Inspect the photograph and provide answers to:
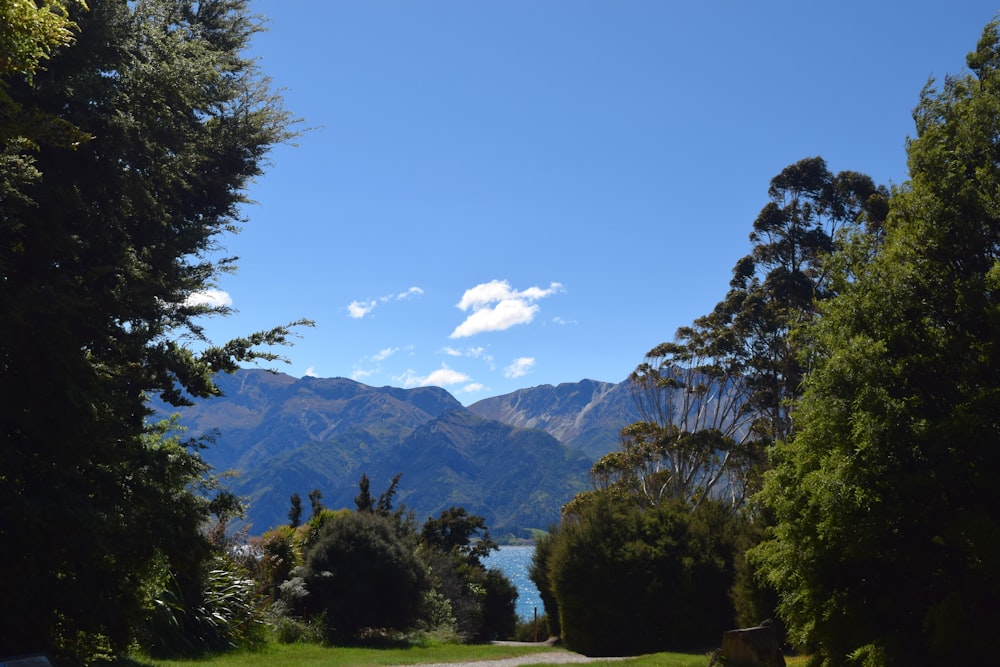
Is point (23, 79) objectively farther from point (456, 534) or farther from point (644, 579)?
point (456, 534)

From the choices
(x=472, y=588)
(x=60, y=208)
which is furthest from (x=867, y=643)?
(x=472, y=588)

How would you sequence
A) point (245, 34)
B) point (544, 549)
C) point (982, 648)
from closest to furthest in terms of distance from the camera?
1. point (982, 648)
2. point (245, 34)
3. point (544, 549)

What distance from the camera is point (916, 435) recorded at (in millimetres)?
10328

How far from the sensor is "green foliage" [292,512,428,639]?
24.3 metres

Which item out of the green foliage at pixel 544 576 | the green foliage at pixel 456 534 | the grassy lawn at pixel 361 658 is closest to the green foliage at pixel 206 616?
the grassy lawn at pixel 361 658

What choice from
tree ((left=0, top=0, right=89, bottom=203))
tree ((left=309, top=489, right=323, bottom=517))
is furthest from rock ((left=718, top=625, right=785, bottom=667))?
tree ((left=309, top=489, right=323, bottom=517))

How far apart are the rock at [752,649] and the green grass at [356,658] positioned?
7.93 feet

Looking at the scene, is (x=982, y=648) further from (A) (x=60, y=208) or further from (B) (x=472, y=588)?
(B) (x=472, y=588)

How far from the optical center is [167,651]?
602 inches

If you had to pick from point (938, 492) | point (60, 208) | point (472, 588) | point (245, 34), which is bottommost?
point (472, 588)

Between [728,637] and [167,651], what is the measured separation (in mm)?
11532

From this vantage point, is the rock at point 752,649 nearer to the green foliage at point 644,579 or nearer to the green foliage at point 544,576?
the green foliage at point 644,579

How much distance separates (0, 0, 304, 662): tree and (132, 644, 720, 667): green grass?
10.7 feet

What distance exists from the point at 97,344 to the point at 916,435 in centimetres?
1206
